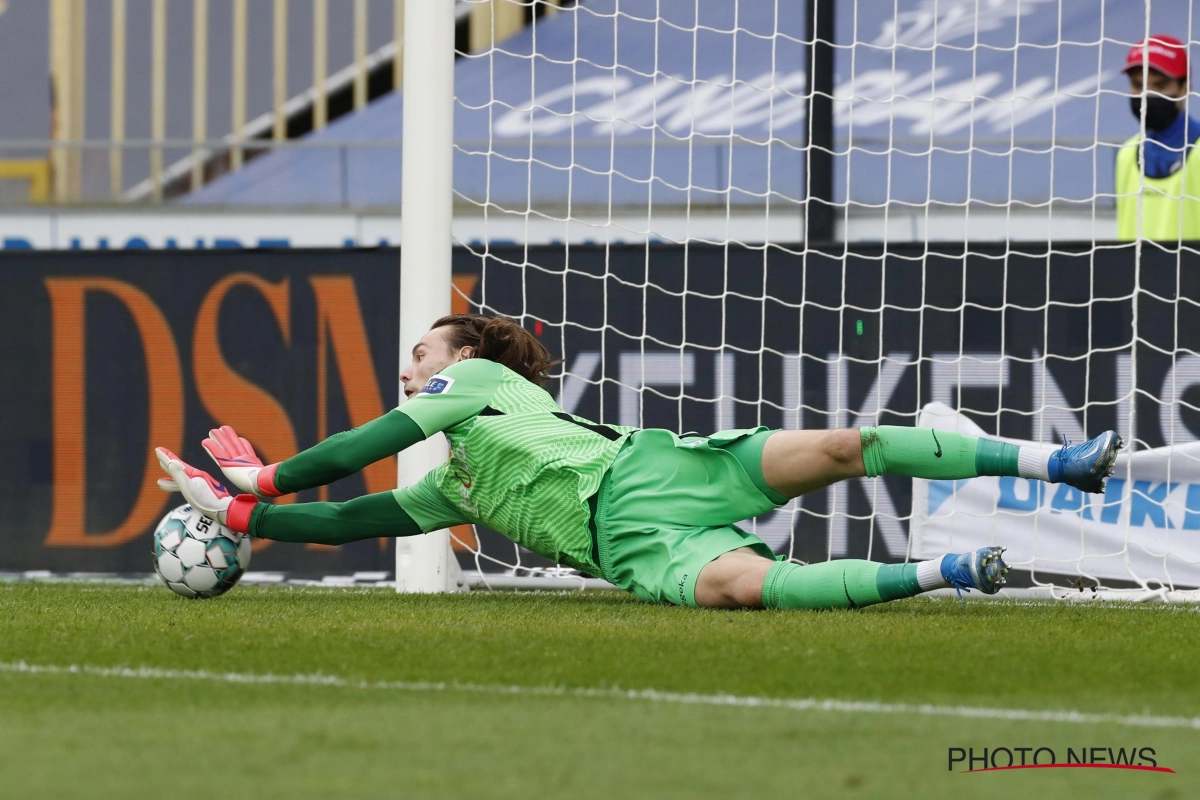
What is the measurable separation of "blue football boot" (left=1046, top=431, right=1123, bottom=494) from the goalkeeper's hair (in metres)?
1.50

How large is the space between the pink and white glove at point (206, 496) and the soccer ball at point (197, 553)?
40 millimetres

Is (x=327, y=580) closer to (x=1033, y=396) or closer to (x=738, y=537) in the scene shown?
(x=738, y=537)

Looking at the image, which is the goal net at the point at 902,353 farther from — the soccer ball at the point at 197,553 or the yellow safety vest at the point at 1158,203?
the soccer ball at the point at 197,553

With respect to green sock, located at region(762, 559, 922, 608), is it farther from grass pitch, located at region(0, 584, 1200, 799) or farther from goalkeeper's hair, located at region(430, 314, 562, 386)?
goalkeeper's hair, located at region(430, 314, 562, 386)

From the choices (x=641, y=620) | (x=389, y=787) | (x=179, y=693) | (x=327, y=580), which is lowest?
(x=327, y=580)

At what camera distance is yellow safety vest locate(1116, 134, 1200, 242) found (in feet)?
19.4

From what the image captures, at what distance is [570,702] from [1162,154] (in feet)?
14.2

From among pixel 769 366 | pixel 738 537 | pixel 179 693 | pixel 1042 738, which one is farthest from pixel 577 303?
pixel 1042 738

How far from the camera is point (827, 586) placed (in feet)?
13.1

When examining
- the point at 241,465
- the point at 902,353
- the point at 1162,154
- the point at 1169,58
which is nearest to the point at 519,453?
the point at 241,465

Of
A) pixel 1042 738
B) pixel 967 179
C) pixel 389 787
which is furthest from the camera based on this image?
pixel 967 179

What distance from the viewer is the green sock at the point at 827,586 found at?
3.96 metres

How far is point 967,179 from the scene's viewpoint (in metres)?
7.47

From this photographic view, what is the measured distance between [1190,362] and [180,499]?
381 cm
